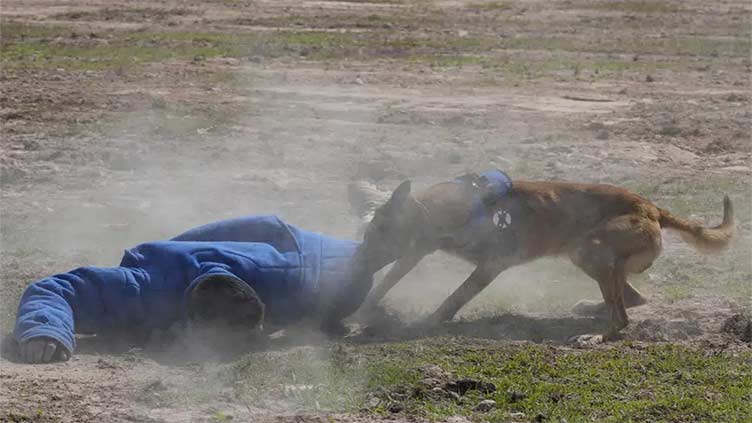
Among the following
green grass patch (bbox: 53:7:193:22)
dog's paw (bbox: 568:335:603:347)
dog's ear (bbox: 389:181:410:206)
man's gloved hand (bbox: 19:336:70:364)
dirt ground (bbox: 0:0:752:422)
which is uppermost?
dog's ear (bbox: 389:181:410:206)

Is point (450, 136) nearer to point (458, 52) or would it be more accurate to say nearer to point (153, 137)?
point (153, 137)

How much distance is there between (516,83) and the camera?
55.3 feet

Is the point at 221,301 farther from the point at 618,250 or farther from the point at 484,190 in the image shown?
the point at 618,250

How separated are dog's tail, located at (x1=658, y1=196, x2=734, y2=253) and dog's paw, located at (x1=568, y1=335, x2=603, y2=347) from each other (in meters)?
1.10

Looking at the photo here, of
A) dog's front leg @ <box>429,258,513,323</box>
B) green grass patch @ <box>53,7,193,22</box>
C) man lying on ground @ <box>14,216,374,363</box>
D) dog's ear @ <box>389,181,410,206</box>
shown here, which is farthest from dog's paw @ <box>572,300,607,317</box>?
green grass patch @ <box>53,7,193,22</box>

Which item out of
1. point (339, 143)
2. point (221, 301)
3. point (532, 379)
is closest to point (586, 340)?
point (532, 379)

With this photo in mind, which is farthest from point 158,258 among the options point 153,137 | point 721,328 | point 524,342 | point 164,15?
point 164,15

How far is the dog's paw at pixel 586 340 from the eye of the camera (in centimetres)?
739

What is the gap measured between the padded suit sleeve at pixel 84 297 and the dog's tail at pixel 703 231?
132 inches

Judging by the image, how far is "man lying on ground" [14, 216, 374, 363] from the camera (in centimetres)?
652

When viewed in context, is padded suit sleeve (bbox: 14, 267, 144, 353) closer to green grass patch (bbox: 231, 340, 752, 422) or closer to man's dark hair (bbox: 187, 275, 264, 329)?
man's dark hair (bbox: 187, 275, 264, 329)

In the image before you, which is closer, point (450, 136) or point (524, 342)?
point (524, 342)

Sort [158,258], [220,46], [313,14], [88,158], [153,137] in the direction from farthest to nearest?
1. [313,14]
2. [220,46]
3. [153,137]
4. [88,158]
5. [158,258]

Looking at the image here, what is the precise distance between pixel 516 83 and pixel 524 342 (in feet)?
32.5
